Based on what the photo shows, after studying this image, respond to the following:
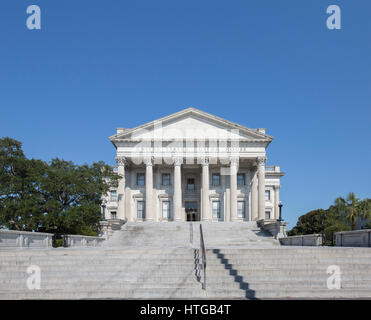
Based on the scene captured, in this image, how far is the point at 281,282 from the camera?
1123 cm

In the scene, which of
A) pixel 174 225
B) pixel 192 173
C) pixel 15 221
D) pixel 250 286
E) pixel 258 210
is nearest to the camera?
pixel 250 286

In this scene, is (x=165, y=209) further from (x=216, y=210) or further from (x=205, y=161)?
(x=205, y=161)

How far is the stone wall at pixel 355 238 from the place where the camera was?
18.2 metres

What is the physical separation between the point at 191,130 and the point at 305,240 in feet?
88.4

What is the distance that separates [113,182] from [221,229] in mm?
13338

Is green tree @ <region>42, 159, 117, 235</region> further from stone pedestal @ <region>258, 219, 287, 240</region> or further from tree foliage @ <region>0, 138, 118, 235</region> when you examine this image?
stone pedestal @ <region>258, 219, 287, 240</region>

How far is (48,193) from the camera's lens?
36312 millimetres

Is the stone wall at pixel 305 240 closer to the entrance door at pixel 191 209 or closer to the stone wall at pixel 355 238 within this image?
the stone wall at pixel 355 238

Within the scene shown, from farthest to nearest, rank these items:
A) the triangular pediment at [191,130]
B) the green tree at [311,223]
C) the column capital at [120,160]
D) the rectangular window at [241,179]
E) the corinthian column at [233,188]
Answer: the green tree at [311,223]
the rectangular window at [241,179]
the triangular pediment at [191,130]
the column capital at [120,160]
the corinthian column at [233,188]

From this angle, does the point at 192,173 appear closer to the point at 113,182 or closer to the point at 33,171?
the point at 113,182

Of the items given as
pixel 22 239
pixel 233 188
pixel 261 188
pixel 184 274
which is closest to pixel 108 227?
pixel 22 239

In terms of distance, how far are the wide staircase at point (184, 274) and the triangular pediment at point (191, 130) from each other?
112 ft

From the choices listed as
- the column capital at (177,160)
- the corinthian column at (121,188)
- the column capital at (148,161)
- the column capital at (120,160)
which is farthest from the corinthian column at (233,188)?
the column capital at (120,160)
